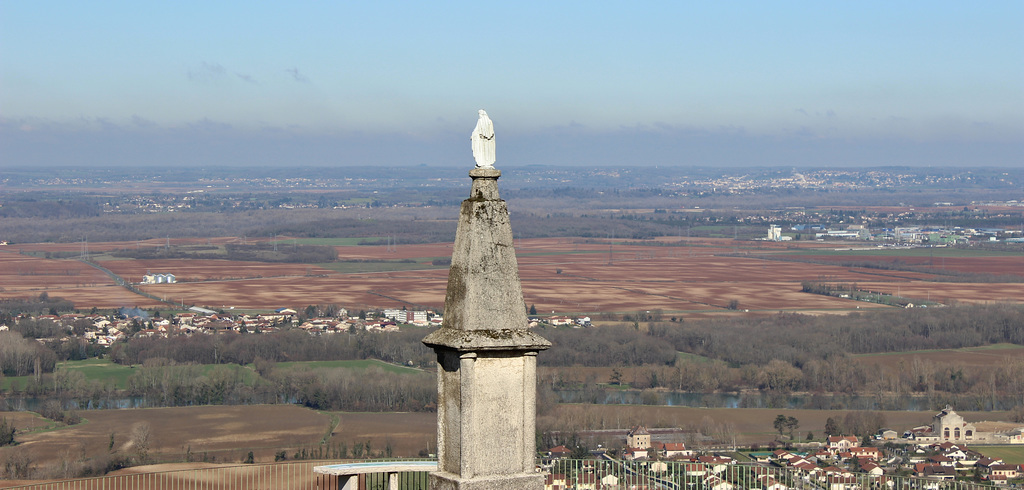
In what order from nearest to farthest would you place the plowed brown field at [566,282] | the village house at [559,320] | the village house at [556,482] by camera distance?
the village house at [556,482], the village house at [559,320], the plowed brown field at [566,282]

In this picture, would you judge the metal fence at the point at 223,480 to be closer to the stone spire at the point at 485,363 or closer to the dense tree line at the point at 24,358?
the stone spire at the point at 485,363

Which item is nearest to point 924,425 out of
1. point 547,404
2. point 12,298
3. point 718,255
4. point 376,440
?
point 547,404

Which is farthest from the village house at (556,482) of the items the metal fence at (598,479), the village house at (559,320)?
the village house at (559,320)

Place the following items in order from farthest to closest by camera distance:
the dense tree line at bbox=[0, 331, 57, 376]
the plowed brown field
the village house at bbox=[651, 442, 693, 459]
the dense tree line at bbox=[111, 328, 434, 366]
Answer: the plowed brown field < the dense tree line at bbox=[111, 328, 434, 366] < the dense tree line at bbox=[0, 331, 57, 376] < the village house at bbox=[651, 442, 693, 459]

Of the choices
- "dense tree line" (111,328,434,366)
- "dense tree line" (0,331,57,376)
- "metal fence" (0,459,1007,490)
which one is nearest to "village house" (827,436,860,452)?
"metal fence" (0,459,1007,490)

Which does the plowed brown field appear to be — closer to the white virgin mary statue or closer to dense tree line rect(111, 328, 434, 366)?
dense tree line rect(111, 328, 434, 366)

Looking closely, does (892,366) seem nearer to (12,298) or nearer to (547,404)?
(547,404)
